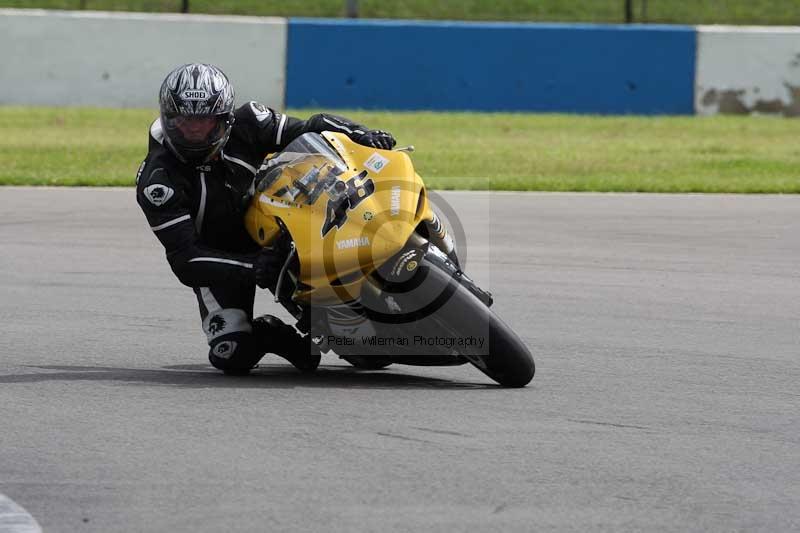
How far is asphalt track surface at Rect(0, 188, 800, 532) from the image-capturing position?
450cm

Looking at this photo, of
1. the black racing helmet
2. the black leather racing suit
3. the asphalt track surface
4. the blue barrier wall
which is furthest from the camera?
the blue barrier wall

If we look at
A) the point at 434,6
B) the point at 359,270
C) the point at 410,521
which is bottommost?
the point at 410,521

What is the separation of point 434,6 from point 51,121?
6.02m

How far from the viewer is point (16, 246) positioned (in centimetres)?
986

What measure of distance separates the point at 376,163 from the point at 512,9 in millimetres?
14823

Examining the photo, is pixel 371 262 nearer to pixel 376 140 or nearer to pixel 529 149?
pixel 376 140

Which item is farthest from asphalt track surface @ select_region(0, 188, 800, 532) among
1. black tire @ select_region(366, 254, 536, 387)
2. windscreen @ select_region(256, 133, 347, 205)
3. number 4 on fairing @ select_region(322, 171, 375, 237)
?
windscreen @ select_region(256, 133, 347, 205)

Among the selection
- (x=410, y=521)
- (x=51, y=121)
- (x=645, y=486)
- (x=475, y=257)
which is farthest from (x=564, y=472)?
(x=51, y=121)

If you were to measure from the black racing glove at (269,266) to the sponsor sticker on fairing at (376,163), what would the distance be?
1.68 ft

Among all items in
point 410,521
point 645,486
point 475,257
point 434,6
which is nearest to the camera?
point 410,521

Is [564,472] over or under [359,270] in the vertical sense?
under

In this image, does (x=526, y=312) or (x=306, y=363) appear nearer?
(x=306, y=363)

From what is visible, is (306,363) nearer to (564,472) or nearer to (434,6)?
(564,472)

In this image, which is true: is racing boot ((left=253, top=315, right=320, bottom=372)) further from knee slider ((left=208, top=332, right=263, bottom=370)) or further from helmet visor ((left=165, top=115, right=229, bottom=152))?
helmet visor ((left=165, top=115, right=229, bottom=152))
